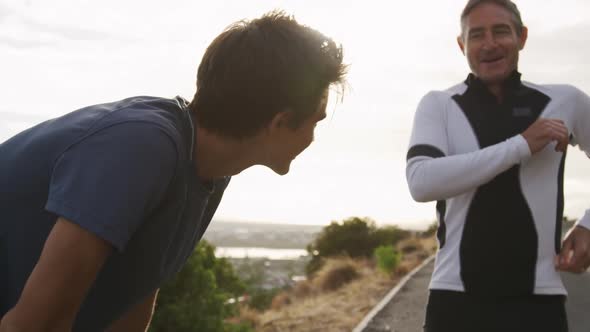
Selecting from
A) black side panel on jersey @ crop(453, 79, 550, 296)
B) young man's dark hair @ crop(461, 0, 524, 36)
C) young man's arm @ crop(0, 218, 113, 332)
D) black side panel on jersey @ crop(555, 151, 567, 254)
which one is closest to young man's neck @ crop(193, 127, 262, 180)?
young man's arm @ crop(0, 218, 113, 332)

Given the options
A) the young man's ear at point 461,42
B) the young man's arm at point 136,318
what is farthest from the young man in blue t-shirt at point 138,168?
the young man's ear at point 461,42

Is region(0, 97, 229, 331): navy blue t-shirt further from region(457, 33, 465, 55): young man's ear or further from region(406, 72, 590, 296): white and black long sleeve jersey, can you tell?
region(457, 33, 465, 55): young man's ear

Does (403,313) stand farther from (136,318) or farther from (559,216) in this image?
(136,318)

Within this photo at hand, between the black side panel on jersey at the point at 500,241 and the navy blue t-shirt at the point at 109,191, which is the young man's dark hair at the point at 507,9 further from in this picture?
the navy blue t-shirt at the point at 109,191

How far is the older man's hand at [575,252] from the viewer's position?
99.7 inches

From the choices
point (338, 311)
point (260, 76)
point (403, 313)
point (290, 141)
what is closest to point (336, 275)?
point (338, 311)

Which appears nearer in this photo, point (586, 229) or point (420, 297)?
point (586, 229)

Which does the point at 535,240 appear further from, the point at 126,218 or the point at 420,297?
the point at 420,297

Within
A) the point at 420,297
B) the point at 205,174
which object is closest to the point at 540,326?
the point at 205,174

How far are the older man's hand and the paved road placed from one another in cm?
717

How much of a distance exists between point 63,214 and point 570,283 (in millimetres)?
14316

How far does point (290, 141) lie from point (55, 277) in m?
0.73

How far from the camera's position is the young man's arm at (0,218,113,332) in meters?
1.62

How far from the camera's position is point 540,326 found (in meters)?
2.50
